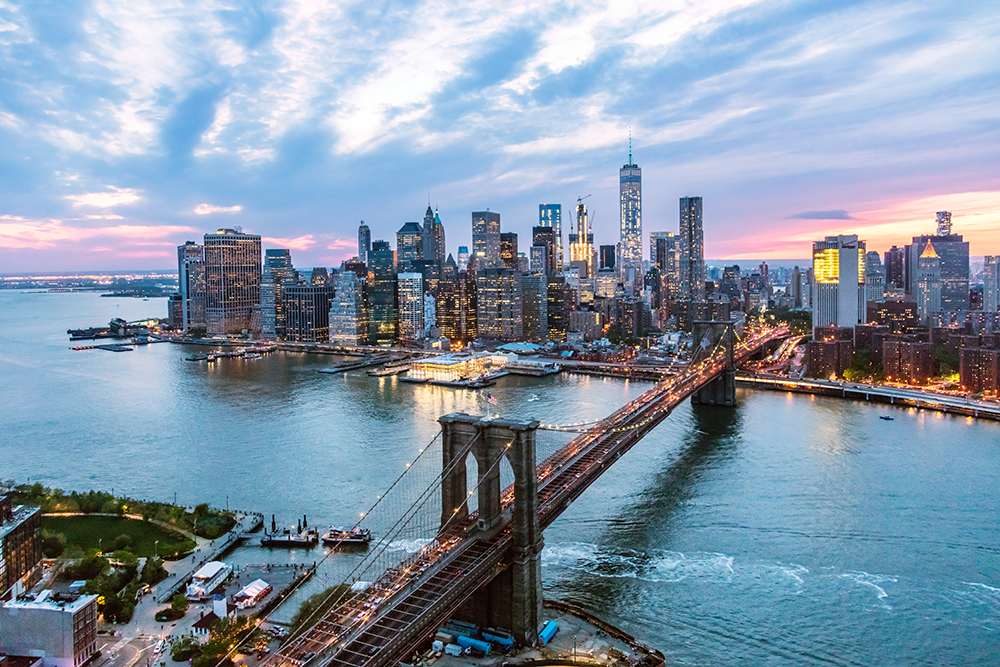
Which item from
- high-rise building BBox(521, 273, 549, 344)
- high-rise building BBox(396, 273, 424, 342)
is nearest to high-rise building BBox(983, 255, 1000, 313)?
high-rise building BBox(521, 273, 549, 344)

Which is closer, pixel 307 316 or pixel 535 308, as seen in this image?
pixel 535 308

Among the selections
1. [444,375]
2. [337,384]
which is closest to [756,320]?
[444,375]

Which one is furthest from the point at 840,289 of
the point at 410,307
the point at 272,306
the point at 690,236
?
the point at 690,236

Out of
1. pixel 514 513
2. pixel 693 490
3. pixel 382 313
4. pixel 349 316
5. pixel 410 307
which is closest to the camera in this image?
pixel 514 513

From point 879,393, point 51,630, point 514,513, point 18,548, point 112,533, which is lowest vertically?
point 112,533

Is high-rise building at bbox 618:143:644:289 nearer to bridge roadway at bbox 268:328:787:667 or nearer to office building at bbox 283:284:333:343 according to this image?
office building at bbox 283:284:333:343

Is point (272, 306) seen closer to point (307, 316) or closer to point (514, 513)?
point (307, 316)
